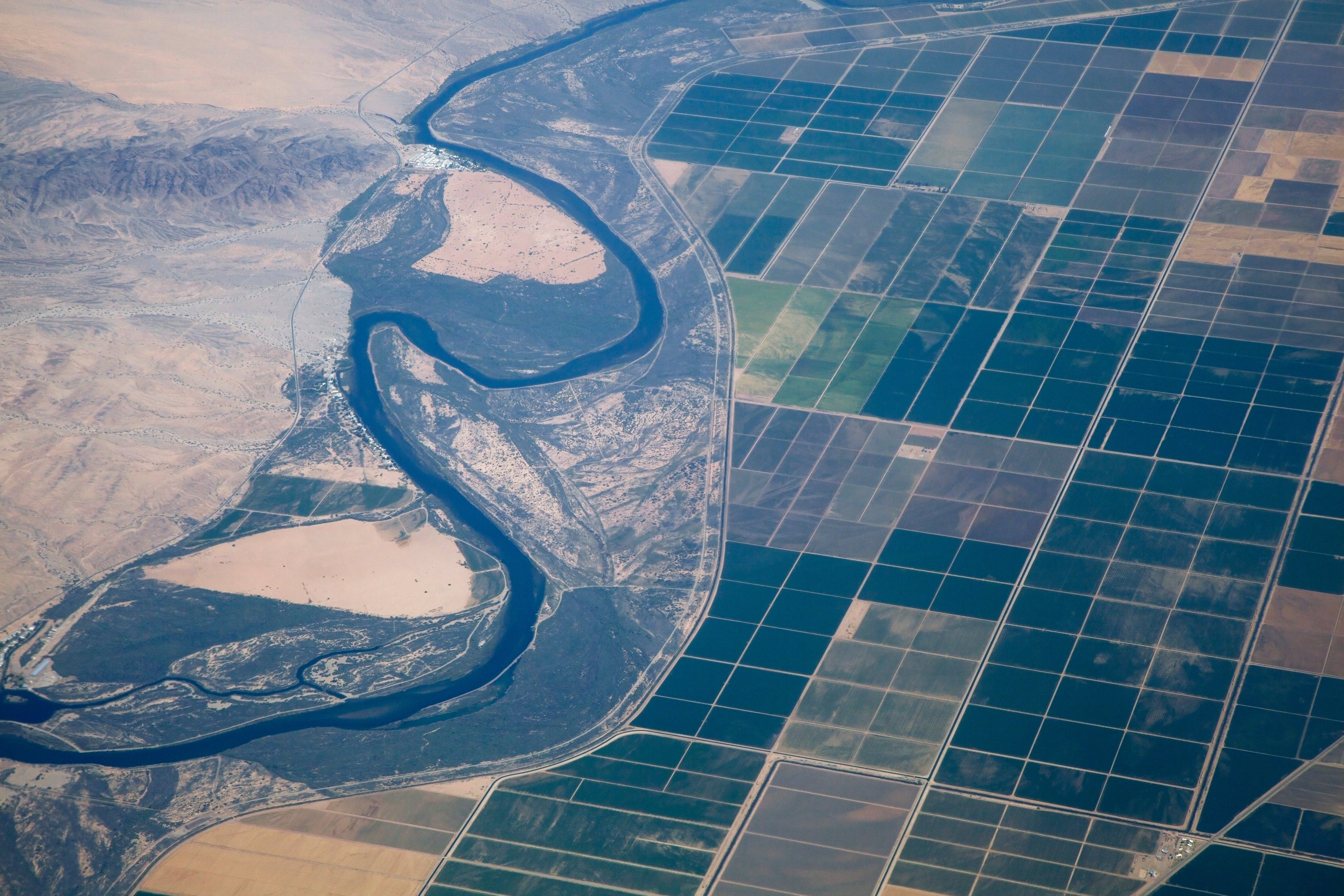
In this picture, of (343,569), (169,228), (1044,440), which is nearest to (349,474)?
(343,569)

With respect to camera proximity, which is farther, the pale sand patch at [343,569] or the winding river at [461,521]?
the pale sand patch at [343,569]

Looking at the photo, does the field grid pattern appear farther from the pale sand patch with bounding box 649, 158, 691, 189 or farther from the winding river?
the winding river

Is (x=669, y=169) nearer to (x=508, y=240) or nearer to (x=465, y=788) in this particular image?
(x=508, y=240)

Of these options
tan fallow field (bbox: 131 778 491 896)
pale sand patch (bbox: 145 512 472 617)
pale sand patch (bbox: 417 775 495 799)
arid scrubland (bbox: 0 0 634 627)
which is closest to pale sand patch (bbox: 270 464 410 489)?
arid scrubland (bbox: 0 0 634 627)

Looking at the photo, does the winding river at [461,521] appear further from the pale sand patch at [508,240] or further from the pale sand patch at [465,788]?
the pale sand patch at [465,788]

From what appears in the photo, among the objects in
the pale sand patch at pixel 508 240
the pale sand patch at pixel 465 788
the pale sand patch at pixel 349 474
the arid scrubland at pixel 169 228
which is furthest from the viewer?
the pale sand patch at pixel 508 240

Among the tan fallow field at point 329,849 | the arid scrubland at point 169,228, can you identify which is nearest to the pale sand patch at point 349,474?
the arid scrubland at point 169,228
